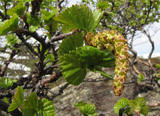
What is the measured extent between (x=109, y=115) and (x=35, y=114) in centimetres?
321

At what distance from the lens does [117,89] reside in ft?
0.97

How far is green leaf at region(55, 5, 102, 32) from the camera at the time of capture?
15.5 inches

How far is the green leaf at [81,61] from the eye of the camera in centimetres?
34

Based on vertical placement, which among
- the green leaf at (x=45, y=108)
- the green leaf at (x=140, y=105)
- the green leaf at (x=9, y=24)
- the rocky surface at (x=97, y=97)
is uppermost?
the green leaf at (x=9, y=24)

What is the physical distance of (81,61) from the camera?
350 millimetres

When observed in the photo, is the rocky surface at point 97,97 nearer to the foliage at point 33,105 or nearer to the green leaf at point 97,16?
the foliage at point 33,105

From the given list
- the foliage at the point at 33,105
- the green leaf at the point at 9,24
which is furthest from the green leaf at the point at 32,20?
the foliage at the point at 33,105

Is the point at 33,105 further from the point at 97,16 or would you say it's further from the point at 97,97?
the point at 97,97

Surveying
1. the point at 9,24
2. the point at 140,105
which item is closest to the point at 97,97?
the point at 140,105

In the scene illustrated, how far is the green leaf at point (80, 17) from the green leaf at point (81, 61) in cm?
11

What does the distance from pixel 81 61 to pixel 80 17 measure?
13 centimetres

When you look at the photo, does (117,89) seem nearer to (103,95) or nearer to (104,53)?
(104,53)

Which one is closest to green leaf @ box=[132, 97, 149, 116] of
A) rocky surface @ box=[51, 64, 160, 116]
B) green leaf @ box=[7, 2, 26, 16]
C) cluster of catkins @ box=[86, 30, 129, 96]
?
rocky surface @ box=[51, 64, 160, 116]

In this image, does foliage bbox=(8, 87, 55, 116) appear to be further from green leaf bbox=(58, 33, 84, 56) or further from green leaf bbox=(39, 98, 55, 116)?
green leaf bbox=(58, 33, 84, 56)
